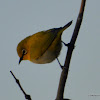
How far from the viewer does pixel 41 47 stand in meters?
5.14

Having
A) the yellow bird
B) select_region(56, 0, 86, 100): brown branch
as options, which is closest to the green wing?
the yellow bird

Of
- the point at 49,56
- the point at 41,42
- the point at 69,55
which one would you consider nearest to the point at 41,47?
the point at 41,42

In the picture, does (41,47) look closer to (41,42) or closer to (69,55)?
(41,42)

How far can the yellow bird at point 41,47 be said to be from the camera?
4.88m

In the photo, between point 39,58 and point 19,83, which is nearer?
point 19,83

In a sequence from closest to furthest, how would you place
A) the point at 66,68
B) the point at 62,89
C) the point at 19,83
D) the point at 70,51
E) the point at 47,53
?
Answer: 1. the point at 19,83
2. the point at 62,89
3. the point at 66,68
4. the point at 70,51
5. the point at 47,53

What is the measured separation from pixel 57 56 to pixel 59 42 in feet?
2.10

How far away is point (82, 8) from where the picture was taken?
2.92 meters

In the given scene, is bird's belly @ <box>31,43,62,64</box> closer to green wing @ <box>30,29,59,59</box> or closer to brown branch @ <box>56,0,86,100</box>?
green wing @ <box>30,29,59,59</box>

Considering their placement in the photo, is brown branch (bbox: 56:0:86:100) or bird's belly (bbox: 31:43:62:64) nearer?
brown branch (bbox: 56:0:86:100)

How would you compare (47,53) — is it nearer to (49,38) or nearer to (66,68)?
(49,38)

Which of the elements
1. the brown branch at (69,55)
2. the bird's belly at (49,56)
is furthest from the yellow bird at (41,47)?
the brown branch at (69,55)

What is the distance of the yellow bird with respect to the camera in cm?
488

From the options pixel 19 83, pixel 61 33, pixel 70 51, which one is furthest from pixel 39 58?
pixel 19 83
